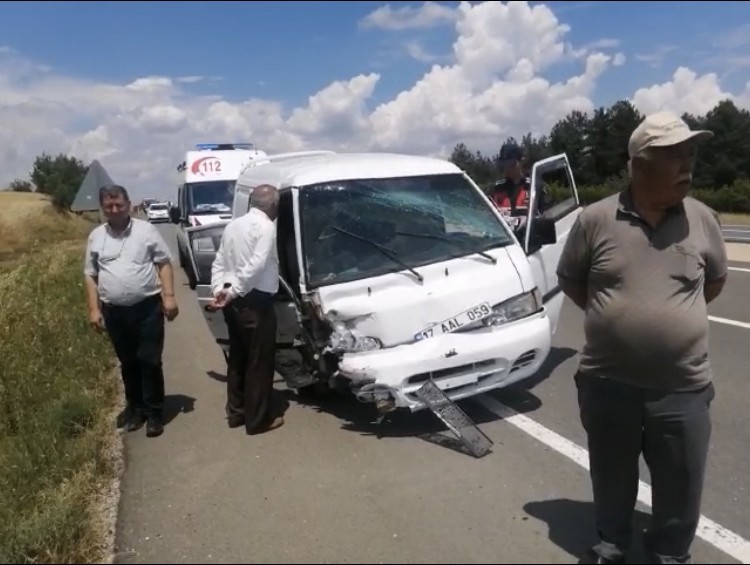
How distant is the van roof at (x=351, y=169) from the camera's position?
632 centimetres

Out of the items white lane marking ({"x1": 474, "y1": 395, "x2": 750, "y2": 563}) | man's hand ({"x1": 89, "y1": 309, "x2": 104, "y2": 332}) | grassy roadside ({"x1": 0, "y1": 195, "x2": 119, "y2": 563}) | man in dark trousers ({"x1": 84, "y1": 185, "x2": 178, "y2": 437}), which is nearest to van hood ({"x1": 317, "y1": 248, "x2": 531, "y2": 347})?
white lane marking ({"x1": 474, "y1": 395, "x2": 750, "y2": 563})

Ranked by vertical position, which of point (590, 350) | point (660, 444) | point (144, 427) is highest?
point (590, 350)

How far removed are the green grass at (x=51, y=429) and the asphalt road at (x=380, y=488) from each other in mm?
253

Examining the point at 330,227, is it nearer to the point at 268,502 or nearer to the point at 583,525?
the point at 268,502

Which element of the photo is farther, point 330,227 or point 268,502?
point 330,227

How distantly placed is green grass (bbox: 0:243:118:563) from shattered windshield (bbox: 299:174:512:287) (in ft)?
6.84

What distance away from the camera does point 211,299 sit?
605cm

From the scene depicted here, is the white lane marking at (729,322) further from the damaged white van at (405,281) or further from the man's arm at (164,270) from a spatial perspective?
the man's arm at (164,270)

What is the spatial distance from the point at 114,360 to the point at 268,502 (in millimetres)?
4592

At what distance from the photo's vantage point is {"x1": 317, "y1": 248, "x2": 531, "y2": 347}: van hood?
530 cm

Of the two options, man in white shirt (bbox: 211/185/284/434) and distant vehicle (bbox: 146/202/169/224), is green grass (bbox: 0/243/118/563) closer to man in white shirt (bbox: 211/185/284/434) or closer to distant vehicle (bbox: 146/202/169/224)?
man in white shirt (bbox: 211/185/284/434)

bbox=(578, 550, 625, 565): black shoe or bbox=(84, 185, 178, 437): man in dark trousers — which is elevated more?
bbox=(84, 185, 178, 437): man in dark trousers

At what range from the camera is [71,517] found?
400 centimetres

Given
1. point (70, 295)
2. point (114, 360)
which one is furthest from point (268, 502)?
point (70, 295)
